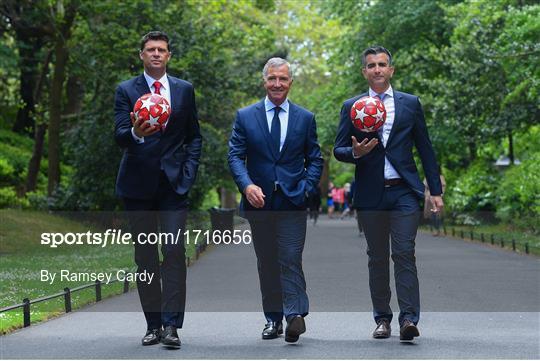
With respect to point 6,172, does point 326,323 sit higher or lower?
lower

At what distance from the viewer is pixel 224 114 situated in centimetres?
3422

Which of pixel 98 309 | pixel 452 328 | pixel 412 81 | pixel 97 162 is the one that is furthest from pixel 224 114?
pixel 452 328

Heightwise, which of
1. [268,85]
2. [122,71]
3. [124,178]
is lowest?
[124,178]

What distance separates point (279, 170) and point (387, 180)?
79 cm

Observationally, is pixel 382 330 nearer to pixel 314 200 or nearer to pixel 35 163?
pixel 314 200

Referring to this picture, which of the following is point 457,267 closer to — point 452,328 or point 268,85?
point 452,328

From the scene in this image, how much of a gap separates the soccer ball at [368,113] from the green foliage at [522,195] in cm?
1645

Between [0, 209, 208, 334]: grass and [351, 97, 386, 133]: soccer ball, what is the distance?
9.68 ft

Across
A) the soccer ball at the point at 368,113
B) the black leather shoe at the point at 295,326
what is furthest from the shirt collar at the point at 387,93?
the black leather shoe at the point at 295,326

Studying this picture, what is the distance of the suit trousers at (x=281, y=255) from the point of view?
8.11 metres

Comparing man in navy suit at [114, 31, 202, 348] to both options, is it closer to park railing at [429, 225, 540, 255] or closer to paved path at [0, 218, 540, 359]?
paved path at [0, 218, 540, 359]

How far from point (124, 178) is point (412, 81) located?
29905mm

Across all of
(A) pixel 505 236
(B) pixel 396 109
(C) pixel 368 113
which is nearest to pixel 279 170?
(C) pixel 368 113

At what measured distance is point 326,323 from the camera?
31.9 ft
